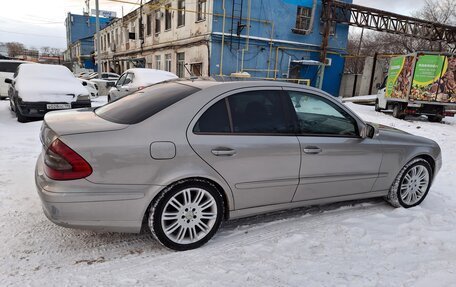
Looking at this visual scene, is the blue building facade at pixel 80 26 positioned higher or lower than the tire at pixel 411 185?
higher

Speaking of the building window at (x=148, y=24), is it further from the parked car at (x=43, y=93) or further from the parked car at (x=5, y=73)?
the parked car at (x=43, y=93)

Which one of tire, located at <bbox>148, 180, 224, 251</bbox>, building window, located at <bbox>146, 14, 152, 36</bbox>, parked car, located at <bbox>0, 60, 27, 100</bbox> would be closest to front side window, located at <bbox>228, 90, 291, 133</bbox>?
tire, located at <bbox>148, 180, 224, 251</bbox>

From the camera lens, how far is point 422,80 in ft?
41.0

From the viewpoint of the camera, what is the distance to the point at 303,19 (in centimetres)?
2012

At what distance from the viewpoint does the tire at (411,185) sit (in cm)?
402

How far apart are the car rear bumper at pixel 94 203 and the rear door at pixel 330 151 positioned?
60.5 inches

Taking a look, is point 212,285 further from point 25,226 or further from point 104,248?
point 25,226

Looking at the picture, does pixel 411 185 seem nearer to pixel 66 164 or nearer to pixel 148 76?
pixel 66 164

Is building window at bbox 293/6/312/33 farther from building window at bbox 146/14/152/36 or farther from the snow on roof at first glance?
building window at bbox 146/14/152/36

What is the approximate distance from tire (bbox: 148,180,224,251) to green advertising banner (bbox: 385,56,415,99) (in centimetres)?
1221

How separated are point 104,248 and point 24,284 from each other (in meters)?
0.65

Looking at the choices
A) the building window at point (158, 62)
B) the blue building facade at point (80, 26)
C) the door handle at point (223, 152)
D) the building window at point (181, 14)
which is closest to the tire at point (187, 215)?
the door handle at point (223, 152)

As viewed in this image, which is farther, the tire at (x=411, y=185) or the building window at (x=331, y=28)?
the building window at (x=331, y=28)

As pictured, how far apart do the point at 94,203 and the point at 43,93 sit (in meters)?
6.38
